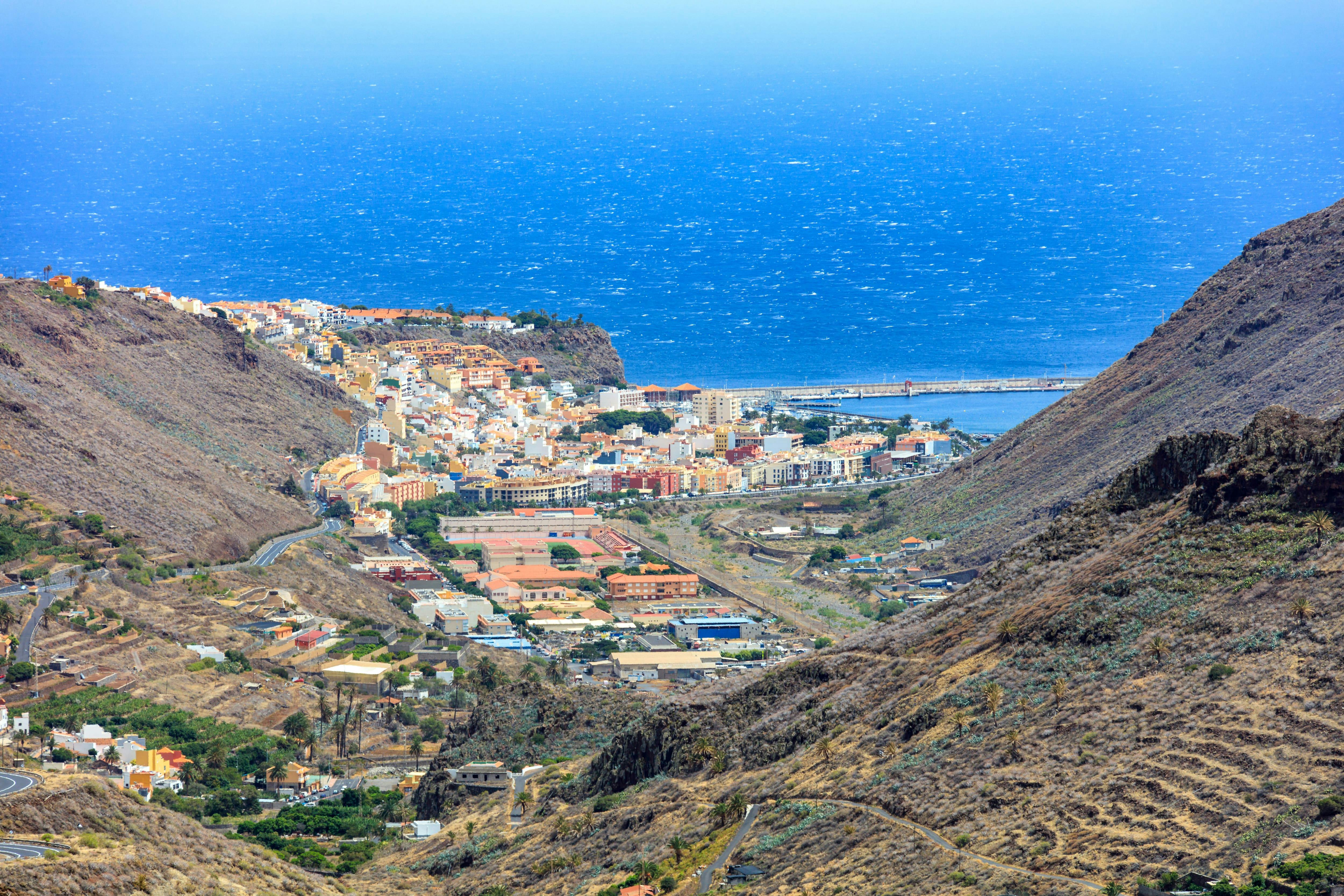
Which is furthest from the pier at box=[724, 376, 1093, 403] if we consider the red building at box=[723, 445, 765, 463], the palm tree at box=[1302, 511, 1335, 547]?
the palm tree at box=[1302, 511, 1335, 547]

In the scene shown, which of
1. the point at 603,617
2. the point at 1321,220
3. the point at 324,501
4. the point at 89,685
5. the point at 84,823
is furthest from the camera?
the point at 324,501

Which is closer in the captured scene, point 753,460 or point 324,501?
point 324,501

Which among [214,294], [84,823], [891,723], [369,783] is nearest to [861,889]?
[891,723]

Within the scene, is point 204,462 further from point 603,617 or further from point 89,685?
point 89,685

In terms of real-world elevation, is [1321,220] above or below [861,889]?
above

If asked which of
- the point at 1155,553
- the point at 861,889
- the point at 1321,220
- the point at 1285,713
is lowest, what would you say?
the point at 861,889

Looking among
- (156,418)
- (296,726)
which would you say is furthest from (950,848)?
(156,418)

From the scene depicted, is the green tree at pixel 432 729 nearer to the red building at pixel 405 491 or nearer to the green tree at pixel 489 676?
the green tree at pixel 489 676
